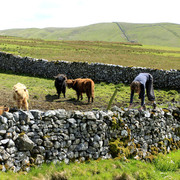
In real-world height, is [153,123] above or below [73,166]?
above

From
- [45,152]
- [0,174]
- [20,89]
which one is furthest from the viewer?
[20,89]

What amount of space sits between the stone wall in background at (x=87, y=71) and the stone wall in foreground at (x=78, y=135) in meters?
12.1

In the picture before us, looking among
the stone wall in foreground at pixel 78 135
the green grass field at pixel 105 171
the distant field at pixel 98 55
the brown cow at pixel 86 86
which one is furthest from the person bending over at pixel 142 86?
the distant field at pixel 98 55

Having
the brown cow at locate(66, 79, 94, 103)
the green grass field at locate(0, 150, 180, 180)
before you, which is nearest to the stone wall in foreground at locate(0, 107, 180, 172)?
the green grass field at locate(0, 150, 180, 180)

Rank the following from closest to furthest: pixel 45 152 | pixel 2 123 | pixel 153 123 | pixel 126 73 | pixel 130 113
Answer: pixel 2 123, pixel 45 152, pixel 130 113, pixel 153 123, pixel 126 73

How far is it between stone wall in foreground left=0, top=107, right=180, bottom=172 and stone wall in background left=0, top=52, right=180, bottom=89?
1206 cm

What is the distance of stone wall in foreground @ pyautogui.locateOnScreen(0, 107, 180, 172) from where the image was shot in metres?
5.48

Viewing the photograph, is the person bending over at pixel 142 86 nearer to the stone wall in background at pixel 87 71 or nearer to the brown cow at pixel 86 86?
the brown cow at pixel 86 86

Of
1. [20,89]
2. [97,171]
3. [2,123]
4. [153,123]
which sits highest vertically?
[20,89]

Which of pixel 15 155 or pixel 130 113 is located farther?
pixel 130 113

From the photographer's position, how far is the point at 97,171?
6105 millimetres

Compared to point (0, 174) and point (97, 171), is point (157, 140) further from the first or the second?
→ point (0, 174)

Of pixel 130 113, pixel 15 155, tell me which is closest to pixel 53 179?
pixel 15 155

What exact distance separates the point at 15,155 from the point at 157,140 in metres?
5.41
